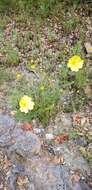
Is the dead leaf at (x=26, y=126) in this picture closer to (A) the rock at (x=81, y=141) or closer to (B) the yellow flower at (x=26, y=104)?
(B) the yellow flower at (x=26, y=104)

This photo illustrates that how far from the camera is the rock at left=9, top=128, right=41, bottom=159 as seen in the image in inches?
162

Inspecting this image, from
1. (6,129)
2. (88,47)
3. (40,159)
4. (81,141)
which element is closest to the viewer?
(40,159)

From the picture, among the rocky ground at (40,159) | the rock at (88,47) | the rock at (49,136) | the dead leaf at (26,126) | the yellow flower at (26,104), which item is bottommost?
the rocky ground at (40,159)

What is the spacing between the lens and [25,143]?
13.7 ft

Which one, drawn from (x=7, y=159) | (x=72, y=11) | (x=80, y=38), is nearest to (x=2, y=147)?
(x=7, y=159)

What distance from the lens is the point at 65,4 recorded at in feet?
19.2

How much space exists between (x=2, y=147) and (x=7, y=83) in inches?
38.0

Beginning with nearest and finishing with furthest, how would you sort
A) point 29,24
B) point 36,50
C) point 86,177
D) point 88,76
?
1. point 86,177
2. point 88,76
3. point 36,50
4. point 29,24

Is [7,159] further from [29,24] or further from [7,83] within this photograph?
[29,24]

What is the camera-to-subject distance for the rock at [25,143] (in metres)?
4.12

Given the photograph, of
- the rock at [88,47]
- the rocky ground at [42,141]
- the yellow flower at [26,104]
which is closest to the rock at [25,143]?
the rocky ground at [42,141]

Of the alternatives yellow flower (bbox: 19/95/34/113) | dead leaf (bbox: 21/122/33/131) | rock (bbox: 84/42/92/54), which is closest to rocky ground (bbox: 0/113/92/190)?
dead leaf (bbox: 21/122/33/131)

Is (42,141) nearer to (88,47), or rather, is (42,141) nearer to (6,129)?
(6,129)

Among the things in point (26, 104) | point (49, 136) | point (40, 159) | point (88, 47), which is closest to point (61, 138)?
point (49, 136)
